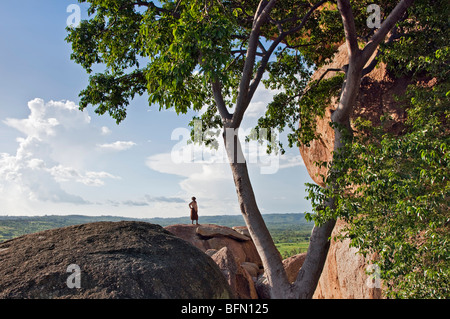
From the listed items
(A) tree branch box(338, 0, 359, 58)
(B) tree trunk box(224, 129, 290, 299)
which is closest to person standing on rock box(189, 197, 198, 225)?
(B) tree trunk box(224, 129, 290, 299)

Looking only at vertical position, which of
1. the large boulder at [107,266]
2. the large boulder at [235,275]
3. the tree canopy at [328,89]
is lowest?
the large boulder at [235,275]

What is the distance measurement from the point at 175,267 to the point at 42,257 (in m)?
2.56

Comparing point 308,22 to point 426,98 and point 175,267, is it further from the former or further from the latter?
point 175,267

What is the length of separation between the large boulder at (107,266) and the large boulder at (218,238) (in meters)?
12.9

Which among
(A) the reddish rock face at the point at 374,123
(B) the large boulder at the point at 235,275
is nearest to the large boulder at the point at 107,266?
(B) the large boulder at the point at 235,275

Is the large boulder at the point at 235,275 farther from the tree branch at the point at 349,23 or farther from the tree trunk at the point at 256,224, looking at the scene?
the tree branch at the point at 349,23

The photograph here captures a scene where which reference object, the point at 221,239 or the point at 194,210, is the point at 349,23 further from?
the point at 194,210

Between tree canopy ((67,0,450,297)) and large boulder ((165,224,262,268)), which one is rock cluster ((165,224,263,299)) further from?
tree canopy ((67,0,450,297))

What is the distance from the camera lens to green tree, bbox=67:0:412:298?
29.9ft

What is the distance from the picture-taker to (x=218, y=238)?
70.0 ft

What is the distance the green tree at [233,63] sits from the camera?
9.11 meters

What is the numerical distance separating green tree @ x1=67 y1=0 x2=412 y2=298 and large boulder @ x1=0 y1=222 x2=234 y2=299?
341cm

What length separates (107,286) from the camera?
6.29m

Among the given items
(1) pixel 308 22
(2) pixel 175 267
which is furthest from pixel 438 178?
(1) pixel 308 22
